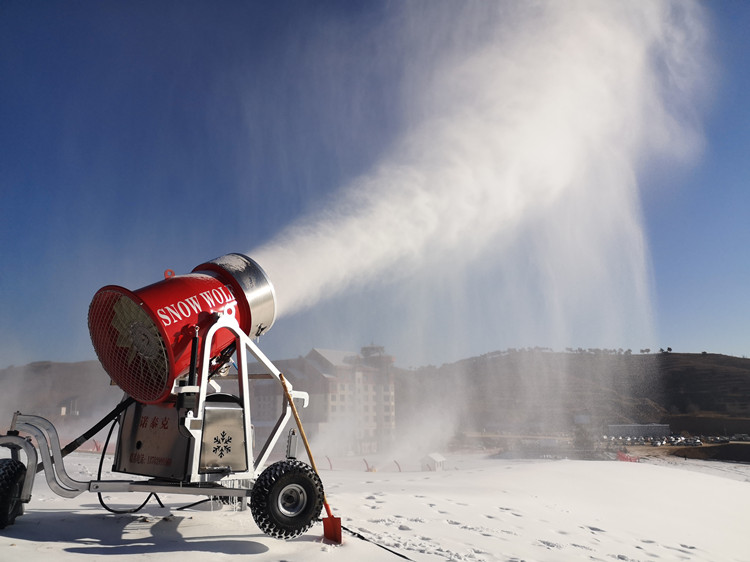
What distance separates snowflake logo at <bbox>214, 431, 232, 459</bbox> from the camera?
19.0 ft

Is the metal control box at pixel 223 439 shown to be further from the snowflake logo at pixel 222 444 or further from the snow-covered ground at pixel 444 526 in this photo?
the snow-covered ground at pixel 444 526

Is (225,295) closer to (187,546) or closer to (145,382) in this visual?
(145,382)

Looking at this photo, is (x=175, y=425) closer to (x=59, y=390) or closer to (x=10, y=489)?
(x=10, y=489)

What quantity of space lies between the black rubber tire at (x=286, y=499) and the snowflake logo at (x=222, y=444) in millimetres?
Result: 570

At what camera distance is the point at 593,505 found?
1132cm

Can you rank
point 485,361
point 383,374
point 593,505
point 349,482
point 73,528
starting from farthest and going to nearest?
point 485,361, point 383,374, point 349,482, point 593,505, point 73,528

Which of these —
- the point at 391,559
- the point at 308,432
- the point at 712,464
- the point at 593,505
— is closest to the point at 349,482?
the point at 593,505

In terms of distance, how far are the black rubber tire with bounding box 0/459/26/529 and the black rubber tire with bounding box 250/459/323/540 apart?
2818 mm

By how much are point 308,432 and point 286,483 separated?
5281cm

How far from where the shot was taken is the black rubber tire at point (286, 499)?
541 centimetres

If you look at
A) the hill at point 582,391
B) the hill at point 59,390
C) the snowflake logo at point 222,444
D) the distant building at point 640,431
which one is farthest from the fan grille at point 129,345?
the hill at point 582,391

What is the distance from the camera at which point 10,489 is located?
5605 mm

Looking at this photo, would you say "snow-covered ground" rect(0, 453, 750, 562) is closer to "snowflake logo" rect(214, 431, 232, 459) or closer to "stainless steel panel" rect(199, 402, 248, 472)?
"stainless steel panel" rect(199, 402, 248, 472)

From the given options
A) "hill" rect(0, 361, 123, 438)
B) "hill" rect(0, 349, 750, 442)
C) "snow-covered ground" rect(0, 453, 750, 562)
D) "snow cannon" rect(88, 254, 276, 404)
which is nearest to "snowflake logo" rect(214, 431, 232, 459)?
"snow cannon" rect(88, 254, 276, 404)
